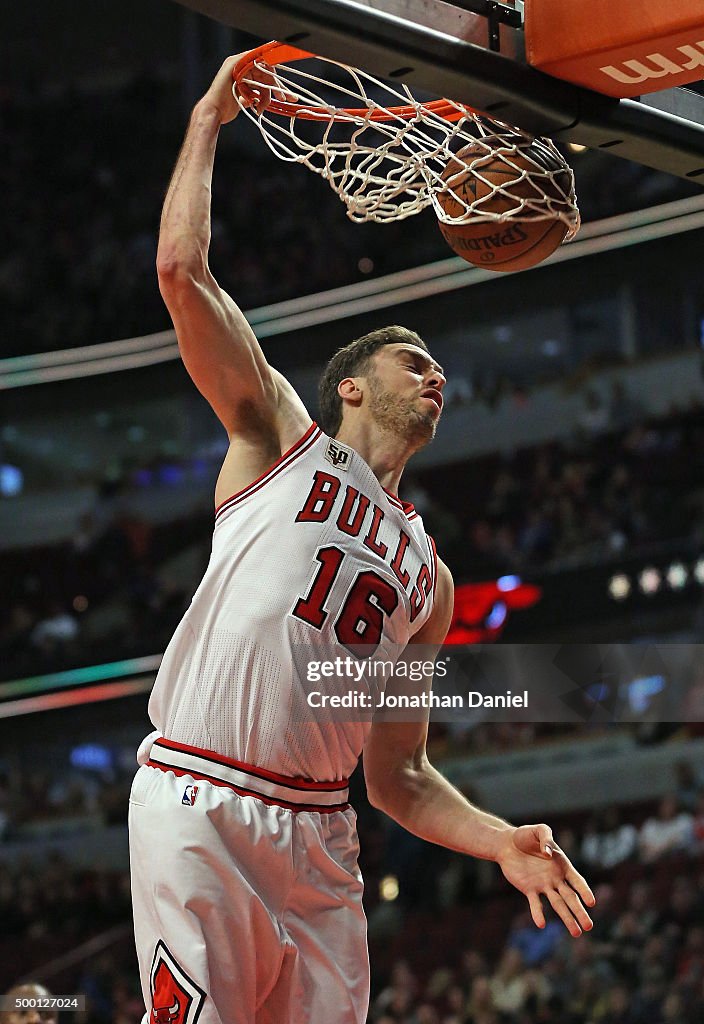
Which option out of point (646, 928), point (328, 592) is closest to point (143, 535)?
point (646, 928)

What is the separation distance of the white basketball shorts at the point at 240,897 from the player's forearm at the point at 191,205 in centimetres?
119

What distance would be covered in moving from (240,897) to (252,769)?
0.30 meters

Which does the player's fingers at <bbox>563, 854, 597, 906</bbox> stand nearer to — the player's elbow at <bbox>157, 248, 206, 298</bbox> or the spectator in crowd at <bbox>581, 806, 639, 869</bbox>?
the player's elbow at <bbox>157, 248, 206, 298</bbox>

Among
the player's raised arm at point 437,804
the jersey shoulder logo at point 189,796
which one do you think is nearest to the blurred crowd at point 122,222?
the player's raised arm at point 437,804

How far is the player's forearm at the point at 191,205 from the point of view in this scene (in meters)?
3.28

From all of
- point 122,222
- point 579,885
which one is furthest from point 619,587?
point 579,885

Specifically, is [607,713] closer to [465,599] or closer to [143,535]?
[465,599]

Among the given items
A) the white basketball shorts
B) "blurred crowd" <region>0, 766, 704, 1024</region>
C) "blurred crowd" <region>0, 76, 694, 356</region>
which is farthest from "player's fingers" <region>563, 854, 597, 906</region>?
"blurred crowd" <region>0, 76, 694, 356</region>

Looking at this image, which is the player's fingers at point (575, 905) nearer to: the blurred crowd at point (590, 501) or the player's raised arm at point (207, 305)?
the player's raised arm at point (207, 305)

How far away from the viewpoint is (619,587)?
43.3ft

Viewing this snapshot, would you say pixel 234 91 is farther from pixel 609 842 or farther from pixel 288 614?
pixel 609 842

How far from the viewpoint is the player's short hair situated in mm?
3857

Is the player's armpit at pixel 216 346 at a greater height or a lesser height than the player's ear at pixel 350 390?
greater

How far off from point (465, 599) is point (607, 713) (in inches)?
71.6
